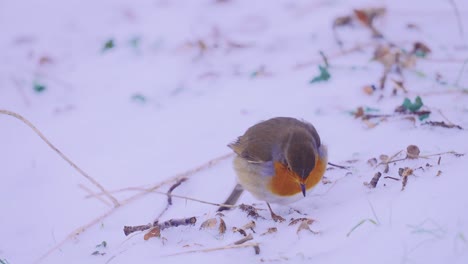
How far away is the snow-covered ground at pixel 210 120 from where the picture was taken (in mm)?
2773

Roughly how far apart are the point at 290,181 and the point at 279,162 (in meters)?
0.16

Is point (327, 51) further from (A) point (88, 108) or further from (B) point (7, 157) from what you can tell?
(B) point (7, 157)

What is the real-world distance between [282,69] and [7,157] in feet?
8.07

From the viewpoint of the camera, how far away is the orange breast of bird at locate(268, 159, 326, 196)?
3236 millimetres

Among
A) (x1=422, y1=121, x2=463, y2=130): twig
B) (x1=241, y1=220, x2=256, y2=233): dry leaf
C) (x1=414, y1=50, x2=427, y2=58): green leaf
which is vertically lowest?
(x1=241, y1=220, x2=256, y2=233): dry leaf


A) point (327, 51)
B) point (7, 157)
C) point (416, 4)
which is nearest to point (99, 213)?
point (7, 157)

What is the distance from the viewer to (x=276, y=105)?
478cm

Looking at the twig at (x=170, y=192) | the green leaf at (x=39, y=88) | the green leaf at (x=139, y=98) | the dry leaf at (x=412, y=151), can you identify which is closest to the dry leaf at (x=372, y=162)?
the dry leaf at (x=412, y=151)

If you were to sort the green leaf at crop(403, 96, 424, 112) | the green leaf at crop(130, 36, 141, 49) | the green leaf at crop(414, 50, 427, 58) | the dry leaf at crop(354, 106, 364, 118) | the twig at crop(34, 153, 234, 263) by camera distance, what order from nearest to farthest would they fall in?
the twig at crop(34, 153, 234, 263), the green leaf at crop(403, 96, 424, 112), the dry leaf at crop(354, 106, 364, 118), the green leaf at crop(414, 50, 427, 58), the green leaf at crop(130, 36, 141, 49)

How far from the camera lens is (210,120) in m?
4.77

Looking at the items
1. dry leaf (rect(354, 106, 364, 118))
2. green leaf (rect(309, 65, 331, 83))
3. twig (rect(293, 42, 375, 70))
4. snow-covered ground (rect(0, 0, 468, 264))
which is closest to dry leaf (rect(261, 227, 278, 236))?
snow-covered ground (rect(0, 0, 468, 264))

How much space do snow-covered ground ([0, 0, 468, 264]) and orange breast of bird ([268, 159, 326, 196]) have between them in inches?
6.0

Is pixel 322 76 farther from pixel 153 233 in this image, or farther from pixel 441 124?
pixel 153 233

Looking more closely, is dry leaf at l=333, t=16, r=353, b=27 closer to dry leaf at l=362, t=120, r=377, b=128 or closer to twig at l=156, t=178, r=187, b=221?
dry leaf at l=362, t=120, r=377, b=128
